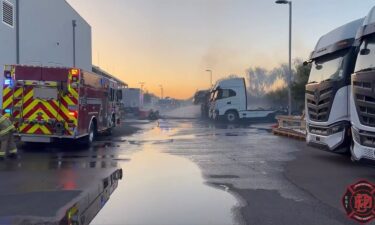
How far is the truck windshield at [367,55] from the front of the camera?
27.6ft

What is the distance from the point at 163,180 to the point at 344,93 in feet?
16.5

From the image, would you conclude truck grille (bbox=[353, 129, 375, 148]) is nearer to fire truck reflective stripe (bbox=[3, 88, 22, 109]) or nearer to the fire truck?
the fire truck

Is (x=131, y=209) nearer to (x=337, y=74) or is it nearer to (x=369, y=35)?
(x=369, y=35)

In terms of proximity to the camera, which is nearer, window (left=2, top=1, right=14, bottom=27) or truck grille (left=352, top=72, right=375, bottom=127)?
truck grille (left=352, top=72, right=375, bottom=127)

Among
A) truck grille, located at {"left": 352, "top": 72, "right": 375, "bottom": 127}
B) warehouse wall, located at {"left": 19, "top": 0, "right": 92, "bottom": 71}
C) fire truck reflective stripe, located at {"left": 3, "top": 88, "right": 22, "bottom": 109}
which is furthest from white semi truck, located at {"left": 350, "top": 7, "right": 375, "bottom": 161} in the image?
warehouse wall, located at {"left": 19, "top": 0, "right": 92, "bottom": 71}

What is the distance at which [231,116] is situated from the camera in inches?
1299

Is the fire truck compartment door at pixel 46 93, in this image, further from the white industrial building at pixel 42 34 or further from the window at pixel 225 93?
the window at pixel 225 93

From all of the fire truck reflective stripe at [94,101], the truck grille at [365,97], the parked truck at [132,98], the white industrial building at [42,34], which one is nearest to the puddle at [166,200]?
the truck grille at [365,97]

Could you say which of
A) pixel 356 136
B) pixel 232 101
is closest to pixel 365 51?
pixel 356 136

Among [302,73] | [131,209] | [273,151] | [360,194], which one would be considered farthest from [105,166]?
[302,73]

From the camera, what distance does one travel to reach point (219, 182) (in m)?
8.34

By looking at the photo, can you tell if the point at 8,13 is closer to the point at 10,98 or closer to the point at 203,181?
the point at 10,98

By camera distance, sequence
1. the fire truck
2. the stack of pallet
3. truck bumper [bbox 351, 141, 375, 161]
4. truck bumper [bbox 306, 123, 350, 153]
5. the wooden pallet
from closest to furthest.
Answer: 1. truck bumper [bbox 351, 141, 375, 161]
2. truck bumper [bbox 306, 123, 350, 153]
3. the fire truck
4. the wooden pallet
5. the stack of pallet

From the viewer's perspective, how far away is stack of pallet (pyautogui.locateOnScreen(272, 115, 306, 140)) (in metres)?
17.4
